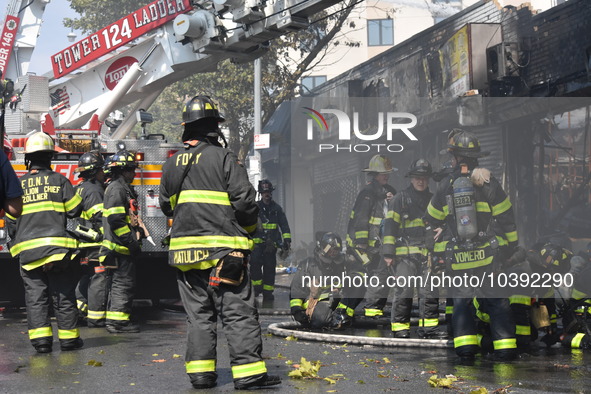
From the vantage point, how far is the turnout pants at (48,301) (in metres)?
8.32

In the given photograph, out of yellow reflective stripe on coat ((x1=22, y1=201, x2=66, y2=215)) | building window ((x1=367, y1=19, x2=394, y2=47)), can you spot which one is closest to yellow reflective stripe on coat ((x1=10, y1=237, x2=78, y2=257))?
yellow reflective stripe on coat ((x1=22, y1=201, x2=66, y2=215))

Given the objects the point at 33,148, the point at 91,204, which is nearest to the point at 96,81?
the point at 91,204

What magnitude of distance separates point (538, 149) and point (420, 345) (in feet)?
28.2

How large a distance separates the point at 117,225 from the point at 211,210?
3792 millimetres

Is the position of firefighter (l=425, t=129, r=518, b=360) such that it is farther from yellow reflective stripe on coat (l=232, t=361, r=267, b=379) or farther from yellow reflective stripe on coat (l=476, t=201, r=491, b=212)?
yellow reflective stripe on coat (l=232, t=361, r=267, b=379)

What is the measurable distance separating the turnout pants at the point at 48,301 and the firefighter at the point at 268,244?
597 cm

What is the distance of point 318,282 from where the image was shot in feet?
34.3

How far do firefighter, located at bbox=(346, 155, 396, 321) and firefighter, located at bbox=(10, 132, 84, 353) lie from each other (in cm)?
342

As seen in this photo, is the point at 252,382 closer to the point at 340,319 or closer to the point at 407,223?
the point at 407,223

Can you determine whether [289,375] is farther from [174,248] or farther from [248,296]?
[174,248]

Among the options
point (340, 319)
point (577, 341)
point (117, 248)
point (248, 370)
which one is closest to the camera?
point (248, 370)

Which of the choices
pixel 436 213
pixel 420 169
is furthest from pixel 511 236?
pixel 420 169

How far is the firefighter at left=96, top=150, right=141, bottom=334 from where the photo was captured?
9984 millimetres

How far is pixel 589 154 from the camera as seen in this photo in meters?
15.8
